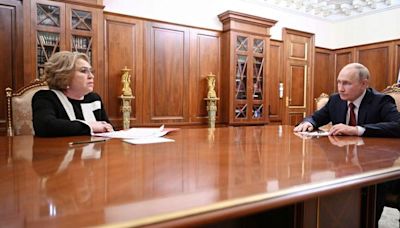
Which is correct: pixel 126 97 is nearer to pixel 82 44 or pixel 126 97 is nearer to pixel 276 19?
pixel 82 44

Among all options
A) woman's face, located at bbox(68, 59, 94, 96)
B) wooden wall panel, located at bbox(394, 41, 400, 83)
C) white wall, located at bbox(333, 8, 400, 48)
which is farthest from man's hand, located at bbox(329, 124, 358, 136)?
white wall, located at bbox(333, 8, 400, 48)

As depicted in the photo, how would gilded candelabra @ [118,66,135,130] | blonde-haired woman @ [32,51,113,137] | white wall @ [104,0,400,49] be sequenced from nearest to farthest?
blonde-haired woman @ [32,51,113,137], gilded candelabra @ [118,66,135,130], white wall @ [104,0,400,49]

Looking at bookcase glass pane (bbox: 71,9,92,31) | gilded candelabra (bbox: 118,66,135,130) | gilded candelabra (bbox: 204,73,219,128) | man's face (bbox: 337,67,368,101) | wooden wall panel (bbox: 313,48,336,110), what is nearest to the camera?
man's face (bbox: 337,67,368,101)

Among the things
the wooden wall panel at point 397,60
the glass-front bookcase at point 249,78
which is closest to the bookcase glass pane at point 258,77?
the glass-front bookcase at point 249,78

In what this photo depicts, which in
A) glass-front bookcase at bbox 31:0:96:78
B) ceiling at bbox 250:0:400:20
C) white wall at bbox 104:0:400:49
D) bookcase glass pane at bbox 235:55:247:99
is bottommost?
bookcase glass pane at bbox 235:55:247:99

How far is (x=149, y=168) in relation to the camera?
2.50 ft

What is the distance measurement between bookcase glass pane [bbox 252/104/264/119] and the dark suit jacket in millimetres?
2250

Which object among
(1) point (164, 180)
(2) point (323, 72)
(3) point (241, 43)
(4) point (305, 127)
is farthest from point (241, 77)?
(1) point (164, 180)

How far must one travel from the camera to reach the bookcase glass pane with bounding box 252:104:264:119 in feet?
14.3

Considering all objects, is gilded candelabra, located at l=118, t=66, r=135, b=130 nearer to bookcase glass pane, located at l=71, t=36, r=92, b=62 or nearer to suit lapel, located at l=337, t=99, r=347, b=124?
bookcase glass pane, located at l=71, t=36, r=92, b=62

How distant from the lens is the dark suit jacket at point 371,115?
161 cm

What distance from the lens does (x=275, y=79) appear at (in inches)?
188

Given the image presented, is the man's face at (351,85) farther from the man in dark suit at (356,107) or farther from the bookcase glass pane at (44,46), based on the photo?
the bookcase glass pane at (44,46)

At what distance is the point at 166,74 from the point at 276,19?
2.20m
